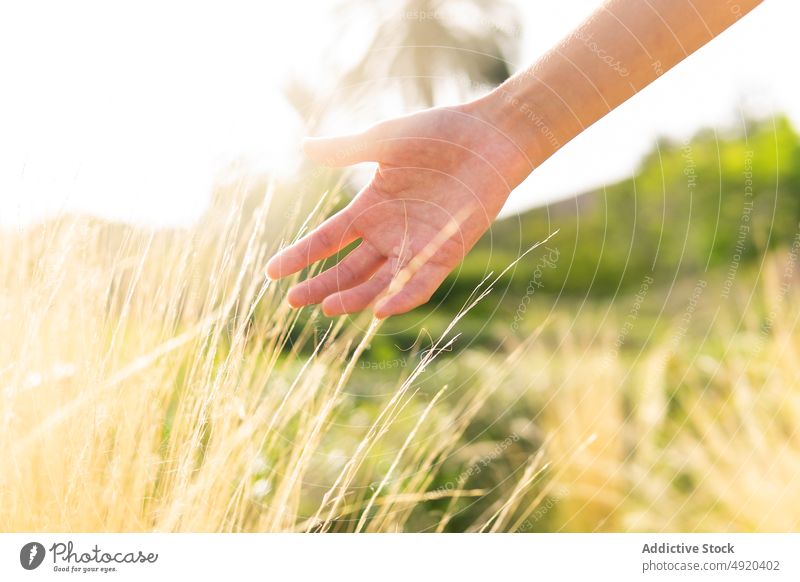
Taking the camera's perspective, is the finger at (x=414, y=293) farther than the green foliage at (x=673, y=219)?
No

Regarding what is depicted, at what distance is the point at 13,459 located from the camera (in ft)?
4.45

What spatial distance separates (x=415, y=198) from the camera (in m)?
1.61

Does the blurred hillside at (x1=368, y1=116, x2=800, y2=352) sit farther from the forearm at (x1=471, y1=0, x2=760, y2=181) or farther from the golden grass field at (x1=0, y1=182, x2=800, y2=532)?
the forearm at (x1=471, y1=0, x2=760, y2=181)

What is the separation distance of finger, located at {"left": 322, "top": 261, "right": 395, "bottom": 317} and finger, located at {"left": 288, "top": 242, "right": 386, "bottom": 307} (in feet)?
0.13

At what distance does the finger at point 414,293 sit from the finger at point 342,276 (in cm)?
14

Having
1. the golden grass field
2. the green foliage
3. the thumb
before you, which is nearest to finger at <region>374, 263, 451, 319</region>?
the golden grass field

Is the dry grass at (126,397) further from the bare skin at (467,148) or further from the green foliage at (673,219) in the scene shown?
the green foliage at (673,219)

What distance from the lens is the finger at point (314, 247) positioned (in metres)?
1.47

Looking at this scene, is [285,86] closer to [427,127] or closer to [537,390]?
[427,127]

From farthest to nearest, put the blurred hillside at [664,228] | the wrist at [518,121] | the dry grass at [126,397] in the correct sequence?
the blurred hillside at [664,228] → the wrist at [518,121] → the dry grass at [126,397]

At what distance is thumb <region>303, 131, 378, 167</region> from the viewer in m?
1.52

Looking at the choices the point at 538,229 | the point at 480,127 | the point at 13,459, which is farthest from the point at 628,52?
the point at 538,229

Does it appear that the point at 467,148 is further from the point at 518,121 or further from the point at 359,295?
the point at 359,295

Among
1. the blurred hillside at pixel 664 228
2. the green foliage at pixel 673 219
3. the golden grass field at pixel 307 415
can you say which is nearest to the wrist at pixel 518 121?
the golden grass field at pixel 307 415
